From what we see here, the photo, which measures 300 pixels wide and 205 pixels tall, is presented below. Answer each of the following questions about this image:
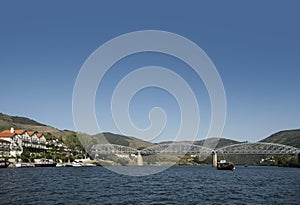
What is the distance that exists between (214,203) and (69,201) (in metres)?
14.1

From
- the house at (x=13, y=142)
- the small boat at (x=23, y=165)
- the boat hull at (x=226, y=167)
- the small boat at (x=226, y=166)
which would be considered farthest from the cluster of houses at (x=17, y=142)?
the small boat at (x=226, y=166)

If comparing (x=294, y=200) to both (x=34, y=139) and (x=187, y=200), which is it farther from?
(x=34, y=139)

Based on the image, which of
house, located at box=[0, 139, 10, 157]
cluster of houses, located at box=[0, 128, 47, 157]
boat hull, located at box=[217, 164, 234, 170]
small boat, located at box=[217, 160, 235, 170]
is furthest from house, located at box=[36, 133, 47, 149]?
small boat, located at box=[217, 160, 235, 170]

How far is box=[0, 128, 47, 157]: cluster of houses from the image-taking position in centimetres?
14688

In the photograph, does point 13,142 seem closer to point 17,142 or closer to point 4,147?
point 17,142

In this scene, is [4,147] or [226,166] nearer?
[4,147]

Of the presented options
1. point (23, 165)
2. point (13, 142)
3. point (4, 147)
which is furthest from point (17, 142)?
point (23, 165)

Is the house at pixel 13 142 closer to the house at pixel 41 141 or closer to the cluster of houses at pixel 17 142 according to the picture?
the cluster of houses at pixel 17 142

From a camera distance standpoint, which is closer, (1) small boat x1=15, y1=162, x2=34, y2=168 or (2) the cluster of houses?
(1) small boat x1=15, y1=162, x2=34, y2=168

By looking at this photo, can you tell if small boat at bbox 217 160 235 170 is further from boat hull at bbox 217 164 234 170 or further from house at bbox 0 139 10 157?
house at bbox 0 139 10 157

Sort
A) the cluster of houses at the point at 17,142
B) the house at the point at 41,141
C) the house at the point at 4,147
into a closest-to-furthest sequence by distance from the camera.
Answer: the house at the point at 4,147 → the cluster of houses at the point at 17,142 → the house at the point at 41,141

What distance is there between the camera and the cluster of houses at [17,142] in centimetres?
14688

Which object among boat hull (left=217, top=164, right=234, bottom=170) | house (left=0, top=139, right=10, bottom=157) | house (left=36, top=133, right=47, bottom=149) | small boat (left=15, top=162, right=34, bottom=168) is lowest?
small boat (left=15, top=162, right=34, bottom=168)

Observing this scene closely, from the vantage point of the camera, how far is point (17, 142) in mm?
161125
